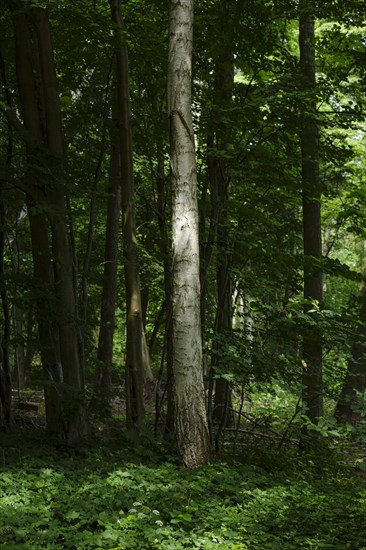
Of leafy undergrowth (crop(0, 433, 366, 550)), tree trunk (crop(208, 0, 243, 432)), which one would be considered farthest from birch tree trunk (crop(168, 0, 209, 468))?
tree trunk (crop(208, 0, 243, 432))

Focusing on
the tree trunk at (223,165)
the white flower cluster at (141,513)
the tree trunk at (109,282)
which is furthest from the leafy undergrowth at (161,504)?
the tree trunk at (109,282)

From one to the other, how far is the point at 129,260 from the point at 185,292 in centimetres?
183

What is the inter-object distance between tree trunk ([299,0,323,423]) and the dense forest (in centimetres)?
4

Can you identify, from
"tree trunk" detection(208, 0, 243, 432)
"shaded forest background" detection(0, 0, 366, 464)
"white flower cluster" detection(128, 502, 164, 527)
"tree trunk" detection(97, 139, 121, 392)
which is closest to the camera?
"white flower cluster" detection(128, 502, 164, 527)

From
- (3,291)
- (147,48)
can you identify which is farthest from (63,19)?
(3,291)

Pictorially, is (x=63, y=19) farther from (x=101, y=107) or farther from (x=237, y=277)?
(x=237, y=277)

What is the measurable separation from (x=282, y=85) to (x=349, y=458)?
549 cm

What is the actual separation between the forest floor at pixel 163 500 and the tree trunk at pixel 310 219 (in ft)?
3.48

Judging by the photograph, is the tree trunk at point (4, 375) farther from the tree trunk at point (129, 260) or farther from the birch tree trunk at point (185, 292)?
the birch tree trunk at point (185, 292)

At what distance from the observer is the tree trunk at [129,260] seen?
8320mm

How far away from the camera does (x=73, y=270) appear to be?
9.17m

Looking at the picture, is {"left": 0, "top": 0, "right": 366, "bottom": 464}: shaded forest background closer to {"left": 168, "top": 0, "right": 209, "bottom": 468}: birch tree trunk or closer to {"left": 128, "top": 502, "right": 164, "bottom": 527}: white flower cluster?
{"left": 168, "top": 0, "right": 209, "bottom": 468}: birch tree trunk

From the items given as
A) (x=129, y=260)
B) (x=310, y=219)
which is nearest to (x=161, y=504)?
(x=129, y=260)

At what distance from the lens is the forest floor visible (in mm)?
4504
